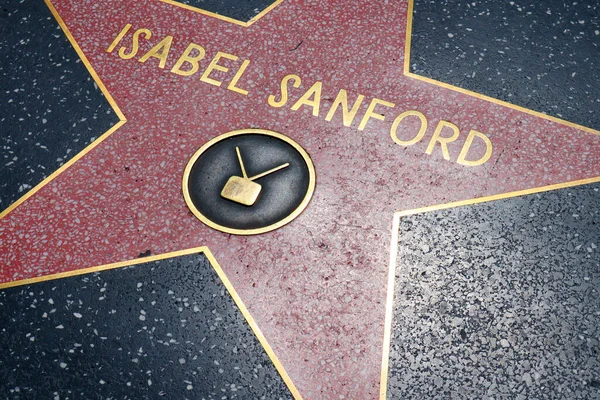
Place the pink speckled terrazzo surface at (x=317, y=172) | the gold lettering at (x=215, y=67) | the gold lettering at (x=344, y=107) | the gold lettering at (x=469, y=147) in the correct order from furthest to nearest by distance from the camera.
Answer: the gold lettering at (x=215, y=67) < the gold lettering at (x=344, y=107) < the gold lettering at (x=469, y=147) < the pink speckled terrazzo surface at (x=317, y=172)

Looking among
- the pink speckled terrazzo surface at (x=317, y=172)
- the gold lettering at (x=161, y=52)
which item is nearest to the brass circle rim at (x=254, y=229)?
the pink speckled terrazzo surface at (x=317, y=172)

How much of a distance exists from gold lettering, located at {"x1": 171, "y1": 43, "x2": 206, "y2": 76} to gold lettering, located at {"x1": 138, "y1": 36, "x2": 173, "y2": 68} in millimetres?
59

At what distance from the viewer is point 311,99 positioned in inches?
94.0

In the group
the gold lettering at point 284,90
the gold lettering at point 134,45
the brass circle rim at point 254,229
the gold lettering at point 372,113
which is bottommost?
the brass circle rim at point 254,229

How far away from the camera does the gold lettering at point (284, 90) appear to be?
2.38 meters

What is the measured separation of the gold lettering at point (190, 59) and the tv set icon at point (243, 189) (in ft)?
1.85

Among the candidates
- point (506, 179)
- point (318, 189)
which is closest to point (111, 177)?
point (318, 189)

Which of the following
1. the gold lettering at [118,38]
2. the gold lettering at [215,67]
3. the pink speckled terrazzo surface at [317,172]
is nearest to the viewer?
the pink speckled terrazzo surface at [317,172]

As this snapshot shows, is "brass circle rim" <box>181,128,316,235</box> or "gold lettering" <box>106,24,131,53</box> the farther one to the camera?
"gold lettering" <box>106,24,131,53</box>

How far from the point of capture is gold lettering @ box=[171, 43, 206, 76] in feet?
8.14

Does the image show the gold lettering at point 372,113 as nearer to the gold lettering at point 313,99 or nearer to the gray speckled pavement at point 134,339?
the gold lettering at point 313,99

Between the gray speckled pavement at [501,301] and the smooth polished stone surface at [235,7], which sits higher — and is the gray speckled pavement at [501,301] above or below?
below

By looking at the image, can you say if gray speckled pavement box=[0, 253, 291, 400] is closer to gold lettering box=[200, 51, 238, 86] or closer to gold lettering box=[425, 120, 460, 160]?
gold lettering box=[200, 51, 238, 86]

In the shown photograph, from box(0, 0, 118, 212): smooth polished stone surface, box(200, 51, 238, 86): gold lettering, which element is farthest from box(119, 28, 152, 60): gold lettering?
box(200, 51, 238, 86): gold lettering
